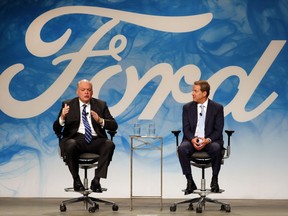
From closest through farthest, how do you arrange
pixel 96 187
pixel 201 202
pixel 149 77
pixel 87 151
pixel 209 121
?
pixel 96 187 < pixel 201 202 < pixel 87 151 < pixel 209 121 < pixel 149 77

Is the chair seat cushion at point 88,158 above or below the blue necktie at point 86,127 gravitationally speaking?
below

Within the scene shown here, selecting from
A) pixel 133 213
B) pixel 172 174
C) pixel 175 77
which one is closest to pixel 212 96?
pixel 175 77

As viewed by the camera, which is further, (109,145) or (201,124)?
(201,124)

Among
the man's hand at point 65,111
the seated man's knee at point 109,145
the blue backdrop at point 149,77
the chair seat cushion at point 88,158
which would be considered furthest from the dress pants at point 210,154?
the blue backdrop at point 149,77

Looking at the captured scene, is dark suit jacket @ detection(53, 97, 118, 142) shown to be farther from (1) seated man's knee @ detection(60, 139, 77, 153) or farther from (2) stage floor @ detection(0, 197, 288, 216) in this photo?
(2) stage floor @ detection(0, 197, 288, 216)

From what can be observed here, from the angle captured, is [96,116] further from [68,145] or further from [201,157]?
[201,157]

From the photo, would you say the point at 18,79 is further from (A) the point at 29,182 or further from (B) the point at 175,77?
(B) the point at 175,77

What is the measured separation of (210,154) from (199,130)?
0.42 metres

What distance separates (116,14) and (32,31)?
108 centimetres

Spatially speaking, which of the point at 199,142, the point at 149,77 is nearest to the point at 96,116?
the point at 199,142

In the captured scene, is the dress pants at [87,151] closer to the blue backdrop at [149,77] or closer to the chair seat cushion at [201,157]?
the chair seat cushion at [201,157]

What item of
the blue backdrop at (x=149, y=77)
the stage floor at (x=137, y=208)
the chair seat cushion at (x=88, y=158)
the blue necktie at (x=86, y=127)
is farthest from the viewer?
the blue backdrop at (x=149, y=77)

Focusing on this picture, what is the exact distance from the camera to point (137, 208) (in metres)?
7.36

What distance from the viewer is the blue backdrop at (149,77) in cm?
840
